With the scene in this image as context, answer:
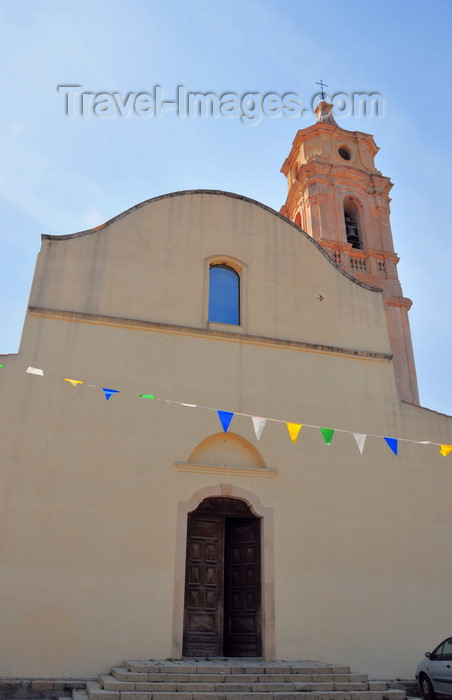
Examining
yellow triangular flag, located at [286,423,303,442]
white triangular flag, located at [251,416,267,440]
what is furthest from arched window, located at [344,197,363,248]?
white triangular flag, located at [251,416,267,440]

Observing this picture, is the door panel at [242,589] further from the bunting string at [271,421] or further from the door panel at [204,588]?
the bunting string at [271,421]

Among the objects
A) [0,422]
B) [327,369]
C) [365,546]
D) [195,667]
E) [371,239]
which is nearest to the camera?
[195,667]

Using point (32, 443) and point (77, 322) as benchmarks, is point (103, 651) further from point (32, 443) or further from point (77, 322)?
point (77, 322)

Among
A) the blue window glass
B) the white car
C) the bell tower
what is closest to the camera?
the white car

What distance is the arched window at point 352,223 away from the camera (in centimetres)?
2734

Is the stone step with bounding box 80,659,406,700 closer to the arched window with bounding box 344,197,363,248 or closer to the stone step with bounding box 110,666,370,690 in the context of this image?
the stone step with bounding box 110,666,370,690

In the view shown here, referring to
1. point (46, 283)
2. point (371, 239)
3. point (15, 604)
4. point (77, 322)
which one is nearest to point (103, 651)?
point (15, 604)

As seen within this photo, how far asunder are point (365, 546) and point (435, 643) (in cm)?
208

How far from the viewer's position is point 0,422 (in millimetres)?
10367

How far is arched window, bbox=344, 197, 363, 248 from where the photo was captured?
2734cm

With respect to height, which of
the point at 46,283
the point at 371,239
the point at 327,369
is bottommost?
the point at 327,369

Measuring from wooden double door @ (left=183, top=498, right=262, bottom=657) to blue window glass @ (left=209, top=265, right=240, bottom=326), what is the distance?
3757 millimetres

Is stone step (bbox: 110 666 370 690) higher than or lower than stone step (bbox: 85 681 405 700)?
higher

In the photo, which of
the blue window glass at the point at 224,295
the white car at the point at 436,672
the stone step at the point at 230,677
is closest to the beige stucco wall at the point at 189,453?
the blue window glass at the point at 224,295
